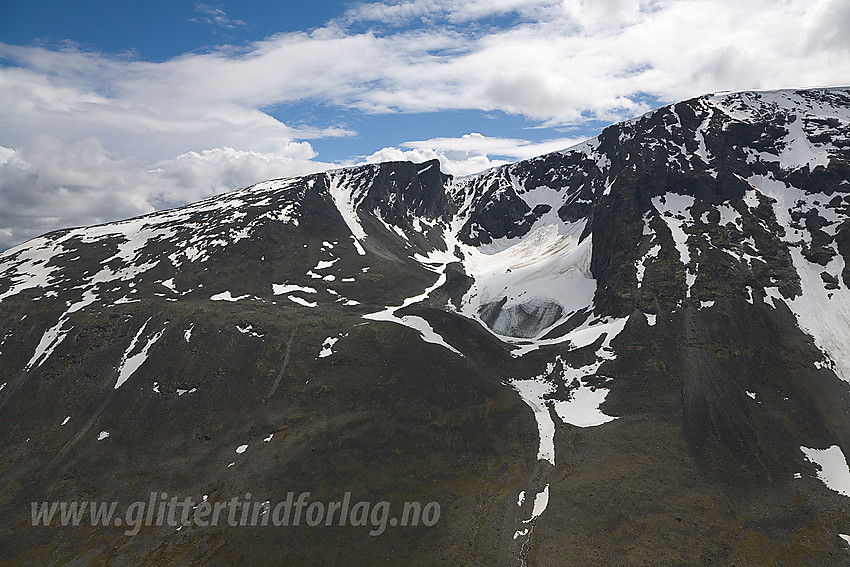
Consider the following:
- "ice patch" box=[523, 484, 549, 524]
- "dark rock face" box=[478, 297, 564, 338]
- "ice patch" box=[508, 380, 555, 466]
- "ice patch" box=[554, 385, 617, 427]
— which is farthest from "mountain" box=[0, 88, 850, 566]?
"dark rock face" box=[478, 297, 564, 338]

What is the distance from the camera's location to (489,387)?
249 ft

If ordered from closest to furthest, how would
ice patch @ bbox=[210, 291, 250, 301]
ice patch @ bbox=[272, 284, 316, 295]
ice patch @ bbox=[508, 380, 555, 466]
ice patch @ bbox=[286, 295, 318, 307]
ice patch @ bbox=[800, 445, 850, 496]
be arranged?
ice patch @ bbox=[800, 445, 850, 496] → ice patch @ bbox=[508, 380, 555, 466] → ice patch @ bbox=[210, 291, 250, 301] → ice patch @ bbox=[286, 295, 318, 307] → ice patch @ bbox=[272, 284, 316, 295]

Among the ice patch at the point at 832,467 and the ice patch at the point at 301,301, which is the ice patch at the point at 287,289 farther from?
the ice patch at the point at 832,467

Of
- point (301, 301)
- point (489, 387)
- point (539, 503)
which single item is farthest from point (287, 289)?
point (539, 503)

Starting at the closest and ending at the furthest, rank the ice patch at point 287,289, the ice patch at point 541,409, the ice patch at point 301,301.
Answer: the ice patch at point 541,409 → the ice patch at point 301,301 → the ice patch at point 287,289

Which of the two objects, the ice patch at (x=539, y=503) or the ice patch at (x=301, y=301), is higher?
the ice patch at (x=301, y=301)

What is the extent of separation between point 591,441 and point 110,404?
264 ft

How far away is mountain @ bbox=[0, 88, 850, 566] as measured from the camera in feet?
154

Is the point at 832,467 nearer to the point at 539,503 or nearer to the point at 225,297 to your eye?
the point at 539,503

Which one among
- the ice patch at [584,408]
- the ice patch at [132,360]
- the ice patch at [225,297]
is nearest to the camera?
the ice patch at [584,408]

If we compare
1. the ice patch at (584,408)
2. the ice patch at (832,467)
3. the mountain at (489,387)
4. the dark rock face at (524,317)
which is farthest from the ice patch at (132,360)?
the ice patch at (832,467)

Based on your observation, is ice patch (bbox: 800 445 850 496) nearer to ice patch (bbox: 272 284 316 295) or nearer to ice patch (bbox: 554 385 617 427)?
ice patch (bbox: 554 385 617 427)

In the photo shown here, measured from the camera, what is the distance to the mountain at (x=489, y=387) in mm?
46875

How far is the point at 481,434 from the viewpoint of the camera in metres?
64.5
